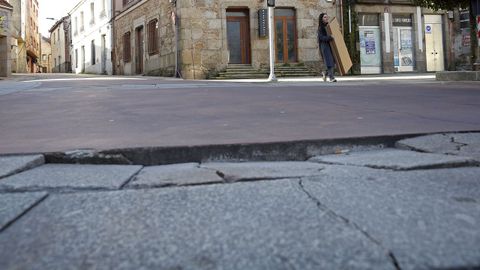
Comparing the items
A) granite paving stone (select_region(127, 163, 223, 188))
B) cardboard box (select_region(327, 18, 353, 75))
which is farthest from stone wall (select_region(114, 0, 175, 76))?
granite paving stone (select_region(127, 163, 223, 188))

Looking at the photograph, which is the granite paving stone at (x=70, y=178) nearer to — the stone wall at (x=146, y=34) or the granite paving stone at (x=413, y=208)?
the granite paving stone at (x=413, y=208)

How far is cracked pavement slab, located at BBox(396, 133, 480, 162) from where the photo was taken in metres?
2.92

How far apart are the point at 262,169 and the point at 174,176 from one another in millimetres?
505

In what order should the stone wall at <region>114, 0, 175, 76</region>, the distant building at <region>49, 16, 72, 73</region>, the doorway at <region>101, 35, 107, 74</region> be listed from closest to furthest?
the stone wall at <region>114, 0, 175, 76</region>
the doorway at <region>101, 35, 107, 74</region>
the distant building at <region>49, 16, 72, 73</region>

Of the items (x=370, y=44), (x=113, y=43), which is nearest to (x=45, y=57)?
(x=113, y=43)

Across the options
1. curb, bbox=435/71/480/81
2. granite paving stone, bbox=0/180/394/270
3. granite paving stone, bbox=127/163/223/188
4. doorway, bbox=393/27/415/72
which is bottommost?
granite paving stone, bbox=0/180/394/270

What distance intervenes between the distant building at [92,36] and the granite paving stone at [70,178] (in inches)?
927

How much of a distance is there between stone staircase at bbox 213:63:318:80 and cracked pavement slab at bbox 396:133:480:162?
489 inches

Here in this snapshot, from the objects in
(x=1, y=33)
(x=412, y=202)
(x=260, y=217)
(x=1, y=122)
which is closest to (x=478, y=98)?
(x=412, y=202)

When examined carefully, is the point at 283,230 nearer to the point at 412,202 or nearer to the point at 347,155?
the point at 412,202

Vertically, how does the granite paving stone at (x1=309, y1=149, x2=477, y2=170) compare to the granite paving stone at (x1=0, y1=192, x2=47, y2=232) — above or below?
above

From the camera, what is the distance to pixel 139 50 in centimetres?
2105

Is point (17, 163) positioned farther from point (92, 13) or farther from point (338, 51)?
point (92, 13)

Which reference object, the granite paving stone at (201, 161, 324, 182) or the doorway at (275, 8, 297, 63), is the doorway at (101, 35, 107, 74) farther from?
the granite paving stone at (201, 161, 324, 182)
